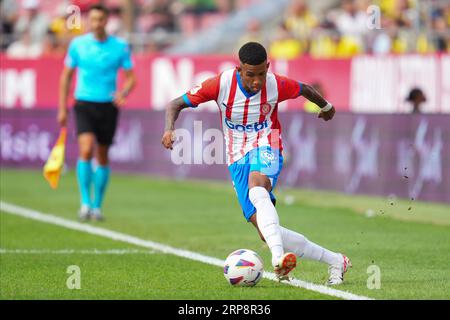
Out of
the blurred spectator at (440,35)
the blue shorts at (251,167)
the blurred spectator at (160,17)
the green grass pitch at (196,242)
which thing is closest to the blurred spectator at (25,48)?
the blurred spectator at (160,17)

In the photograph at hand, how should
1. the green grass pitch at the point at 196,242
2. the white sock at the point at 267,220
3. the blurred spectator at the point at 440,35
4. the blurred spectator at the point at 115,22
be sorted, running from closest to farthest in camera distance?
the white sock at the point at 267,220, the green grass pitch at the point at 196,242, the blurred spectator at the point at 440,35, the blurred spectator at the point at 115,22

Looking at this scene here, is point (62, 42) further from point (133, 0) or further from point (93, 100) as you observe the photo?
point (93, 100)

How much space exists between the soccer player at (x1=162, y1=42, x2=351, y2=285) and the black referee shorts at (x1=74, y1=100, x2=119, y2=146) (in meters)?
5.52

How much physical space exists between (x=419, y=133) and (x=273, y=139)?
8.50 metres

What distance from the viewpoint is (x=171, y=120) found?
9.46m

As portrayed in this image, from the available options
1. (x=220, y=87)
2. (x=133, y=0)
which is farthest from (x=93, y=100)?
(x=133, y=0)

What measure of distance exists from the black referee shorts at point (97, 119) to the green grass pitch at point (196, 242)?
1.04 m

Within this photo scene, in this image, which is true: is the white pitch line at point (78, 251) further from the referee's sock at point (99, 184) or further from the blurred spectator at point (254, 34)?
the blurred spectator at point (254, 34)

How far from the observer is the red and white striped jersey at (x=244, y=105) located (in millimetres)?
9633

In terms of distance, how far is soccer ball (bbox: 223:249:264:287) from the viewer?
30.5 feet

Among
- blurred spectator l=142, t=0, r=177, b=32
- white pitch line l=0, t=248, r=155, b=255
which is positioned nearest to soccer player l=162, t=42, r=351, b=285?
white pitch line l=0, t=248, r=155, b=255
